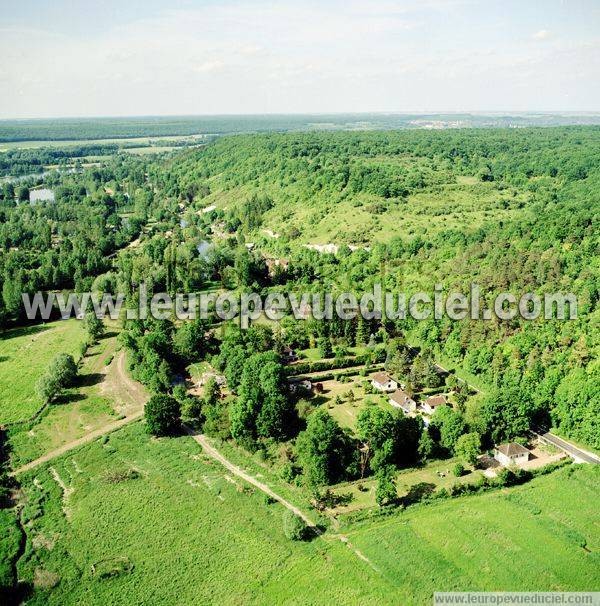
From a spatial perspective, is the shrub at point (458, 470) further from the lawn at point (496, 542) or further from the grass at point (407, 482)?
the lawn at point (496, 542)

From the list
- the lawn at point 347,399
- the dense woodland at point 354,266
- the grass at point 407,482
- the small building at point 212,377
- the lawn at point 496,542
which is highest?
the dense woodland at point 354,266

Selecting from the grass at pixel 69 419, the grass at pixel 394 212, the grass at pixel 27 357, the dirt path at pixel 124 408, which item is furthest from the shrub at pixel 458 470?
the grass at pixel 394 212

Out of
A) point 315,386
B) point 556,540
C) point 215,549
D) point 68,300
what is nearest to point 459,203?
point 315,386

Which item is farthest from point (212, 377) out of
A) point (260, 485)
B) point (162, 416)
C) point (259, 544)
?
point (259, 544)

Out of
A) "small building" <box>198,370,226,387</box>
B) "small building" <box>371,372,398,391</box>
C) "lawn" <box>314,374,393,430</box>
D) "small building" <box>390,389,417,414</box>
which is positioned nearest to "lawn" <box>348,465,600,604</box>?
"small building" <box>390,389,417,414</box>

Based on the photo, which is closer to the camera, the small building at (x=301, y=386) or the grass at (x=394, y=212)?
the small building at (x=301, y=386)

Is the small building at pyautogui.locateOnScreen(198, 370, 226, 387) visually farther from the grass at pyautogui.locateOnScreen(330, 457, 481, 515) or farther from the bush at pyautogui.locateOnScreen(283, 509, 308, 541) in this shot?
the bush at pyautogui.locateOnScreen(283, 509, 308, 541)

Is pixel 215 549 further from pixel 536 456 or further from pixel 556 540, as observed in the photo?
pixel 536 456
